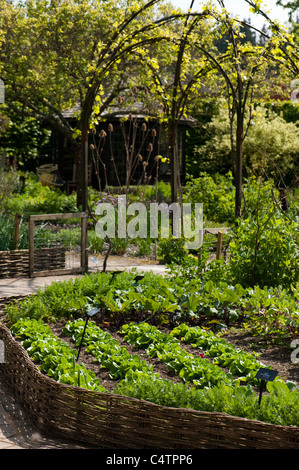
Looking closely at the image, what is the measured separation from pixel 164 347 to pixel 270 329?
93cm

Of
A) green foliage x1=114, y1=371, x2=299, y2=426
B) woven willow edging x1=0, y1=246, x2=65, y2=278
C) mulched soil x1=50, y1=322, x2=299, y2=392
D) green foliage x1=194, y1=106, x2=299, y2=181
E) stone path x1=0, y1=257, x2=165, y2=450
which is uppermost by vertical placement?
green foliage x1=194, y1=106, x2=299, y2=181

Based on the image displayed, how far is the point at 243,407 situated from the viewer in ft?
10.0

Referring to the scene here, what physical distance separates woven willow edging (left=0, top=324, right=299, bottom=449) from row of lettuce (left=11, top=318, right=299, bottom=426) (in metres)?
0.11

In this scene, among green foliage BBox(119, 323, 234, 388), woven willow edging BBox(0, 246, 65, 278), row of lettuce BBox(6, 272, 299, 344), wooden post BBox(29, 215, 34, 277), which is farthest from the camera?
woven willow edging BBox(0, 246, 65, 278)

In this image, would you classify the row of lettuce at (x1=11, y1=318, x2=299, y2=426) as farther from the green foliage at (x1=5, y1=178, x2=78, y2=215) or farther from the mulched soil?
the green foliage at (x1=5, y1=178, x2=78, y2=215)

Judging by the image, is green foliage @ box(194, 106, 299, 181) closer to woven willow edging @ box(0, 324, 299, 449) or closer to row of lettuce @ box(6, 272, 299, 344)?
row of lettuce @ box(6, 272, 299, 344)

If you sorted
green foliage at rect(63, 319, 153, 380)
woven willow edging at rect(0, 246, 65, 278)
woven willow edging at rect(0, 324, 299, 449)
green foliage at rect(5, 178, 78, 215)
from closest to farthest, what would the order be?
woven willow edging at rect(0, 324, 299, 449)
green foliage at rect(63, 319, 153, 380)
woven willow edging at rect(0, 246, 65, 278)
green foliage at rect(5, 178, 78, 215)

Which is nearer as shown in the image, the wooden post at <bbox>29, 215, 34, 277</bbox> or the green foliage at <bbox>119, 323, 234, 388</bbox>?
the green foliage at <bbox>119, 323, 234, 388</bbox>

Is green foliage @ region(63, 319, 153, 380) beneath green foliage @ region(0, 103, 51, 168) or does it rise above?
beneath

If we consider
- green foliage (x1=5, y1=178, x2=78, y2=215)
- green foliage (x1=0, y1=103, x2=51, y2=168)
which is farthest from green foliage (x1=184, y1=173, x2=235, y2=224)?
green foliage (x1=0, y1=103, x2=51, y2=168)

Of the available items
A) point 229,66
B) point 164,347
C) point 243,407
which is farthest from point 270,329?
point 229,66

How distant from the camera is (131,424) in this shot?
3223 mm

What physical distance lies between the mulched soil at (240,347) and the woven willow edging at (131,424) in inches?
16.4

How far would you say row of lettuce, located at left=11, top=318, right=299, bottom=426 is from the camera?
3105mm
